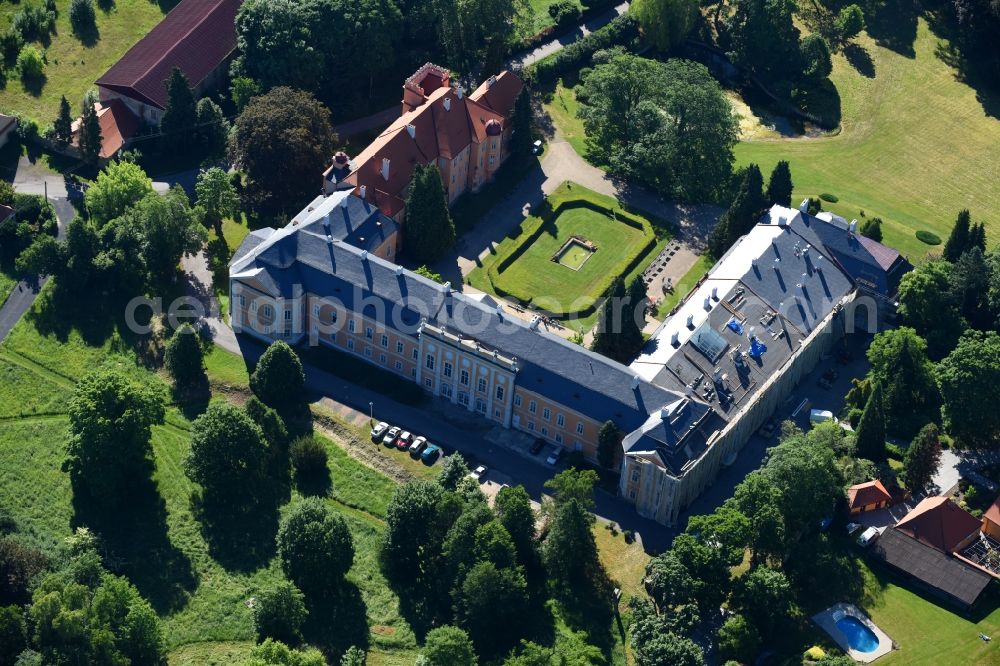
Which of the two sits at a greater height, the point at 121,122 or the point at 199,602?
the point at 121,122

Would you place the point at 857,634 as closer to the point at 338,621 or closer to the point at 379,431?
the point at 338,621

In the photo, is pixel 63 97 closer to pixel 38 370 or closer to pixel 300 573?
pixel 38 370

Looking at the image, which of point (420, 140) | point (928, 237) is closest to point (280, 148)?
point (420, 140)

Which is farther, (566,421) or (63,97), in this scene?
(63,97)

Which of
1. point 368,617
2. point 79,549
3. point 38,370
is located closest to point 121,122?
point 38,370

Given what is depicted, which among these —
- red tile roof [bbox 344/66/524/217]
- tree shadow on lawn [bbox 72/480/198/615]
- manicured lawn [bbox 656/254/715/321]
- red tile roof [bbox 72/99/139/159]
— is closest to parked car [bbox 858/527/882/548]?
manicured lawn [bbox 656/254/715/321]

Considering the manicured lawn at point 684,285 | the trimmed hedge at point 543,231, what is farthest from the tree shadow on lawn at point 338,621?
the manicured lawn at point 684,285

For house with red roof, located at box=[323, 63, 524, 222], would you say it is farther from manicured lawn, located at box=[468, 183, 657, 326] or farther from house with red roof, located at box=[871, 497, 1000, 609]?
house with red roof, located at box=[871, 497, 1000, 609]
